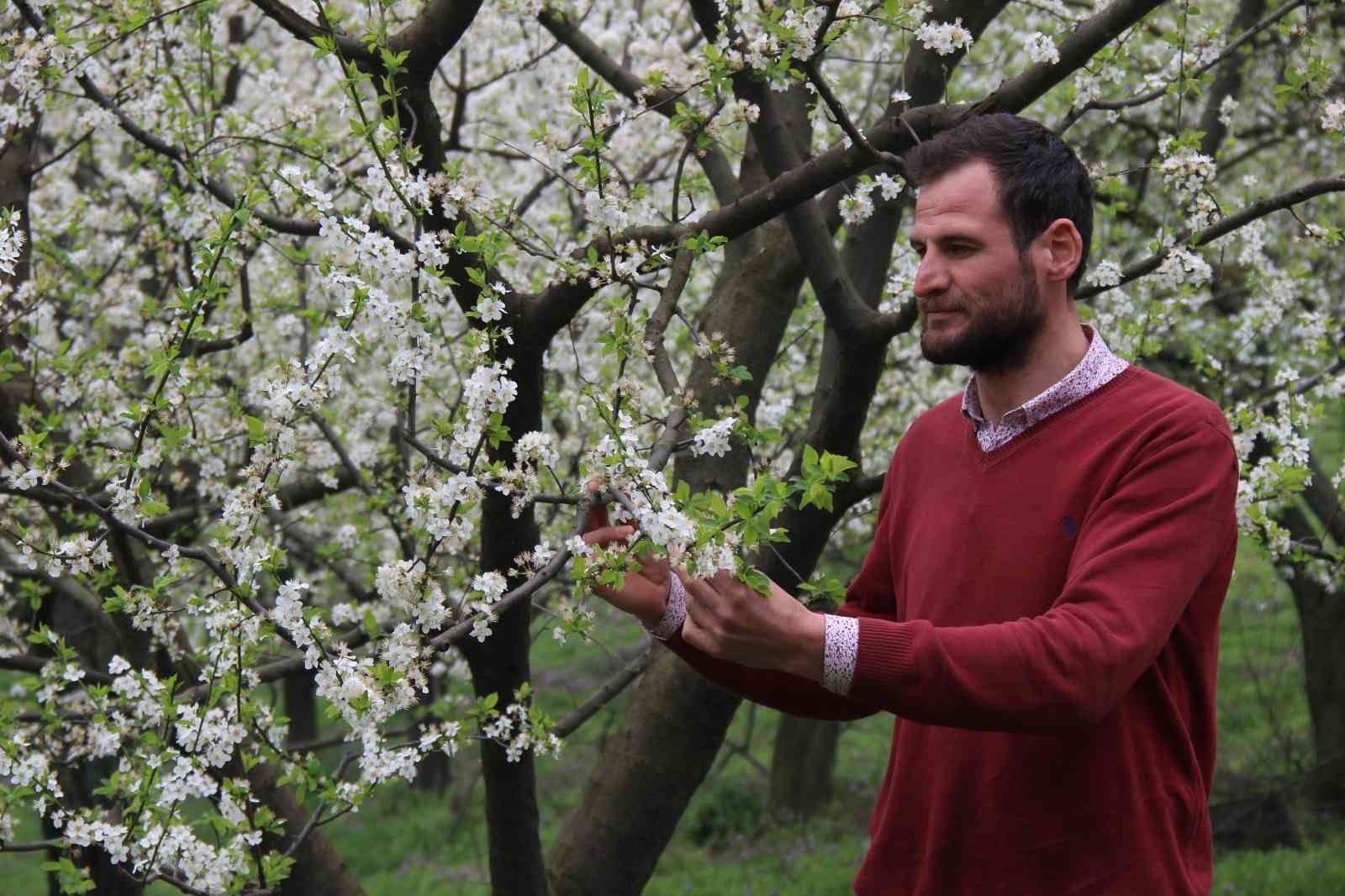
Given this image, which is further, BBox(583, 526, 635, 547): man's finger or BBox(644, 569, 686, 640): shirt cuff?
BBox(644, 569, 686, 640): shirt cuff

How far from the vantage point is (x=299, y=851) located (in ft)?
13.8

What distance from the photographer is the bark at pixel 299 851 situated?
4180mm

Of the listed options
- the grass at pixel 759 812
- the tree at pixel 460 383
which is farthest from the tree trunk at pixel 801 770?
the tree at pixel 460 383

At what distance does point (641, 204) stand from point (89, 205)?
4816mm

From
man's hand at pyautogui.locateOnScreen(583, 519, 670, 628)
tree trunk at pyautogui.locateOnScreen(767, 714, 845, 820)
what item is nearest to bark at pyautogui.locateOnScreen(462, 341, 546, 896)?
man's hand at pyautogui.locateOnScreen(583, 519, 670, 628)

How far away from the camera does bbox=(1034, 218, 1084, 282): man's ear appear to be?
243 centimetres

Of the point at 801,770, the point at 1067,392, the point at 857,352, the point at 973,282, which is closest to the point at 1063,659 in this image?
the point at 1067,392

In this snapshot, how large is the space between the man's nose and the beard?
26 millimetres

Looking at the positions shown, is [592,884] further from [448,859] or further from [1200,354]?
[448,859]

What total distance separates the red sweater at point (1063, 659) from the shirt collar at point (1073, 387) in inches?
0.8

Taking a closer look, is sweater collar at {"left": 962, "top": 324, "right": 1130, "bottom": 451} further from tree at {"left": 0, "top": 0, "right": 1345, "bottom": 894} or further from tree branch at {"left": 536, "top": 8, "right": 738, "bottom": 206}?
tree branch at {"left": 536, "top": 8, "right": 738, "bottom": 206}

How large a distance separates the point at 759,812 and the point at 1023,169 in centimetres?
898

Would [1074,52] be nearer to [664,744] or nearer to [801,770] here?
[664,744]

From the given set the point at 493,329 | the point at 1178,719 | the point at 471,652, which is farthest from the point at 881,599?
the point at 471,652
